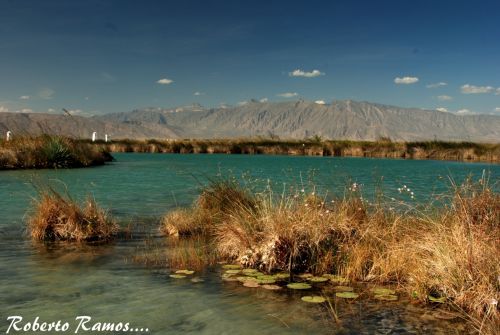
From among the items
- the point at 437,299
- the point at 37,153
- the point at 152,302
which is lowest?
the point at 152,302

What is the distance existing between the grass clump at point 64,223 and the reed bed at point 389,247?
2.62m

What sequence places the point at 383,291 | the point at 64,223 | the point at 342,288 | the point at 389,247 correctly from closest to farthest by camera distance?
the point at 383,291
the point at 342,288
the point at 389,247
the point at 64,223

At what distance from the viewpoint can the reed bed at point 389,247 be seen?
6344mm

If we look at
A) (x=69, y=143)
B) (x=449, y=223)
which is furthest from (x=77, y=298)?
(x=69, y=143)

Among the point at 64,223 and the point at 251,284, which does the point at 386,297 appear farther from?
the point at 64,223

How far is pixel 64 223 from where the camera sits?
10492 millimetres

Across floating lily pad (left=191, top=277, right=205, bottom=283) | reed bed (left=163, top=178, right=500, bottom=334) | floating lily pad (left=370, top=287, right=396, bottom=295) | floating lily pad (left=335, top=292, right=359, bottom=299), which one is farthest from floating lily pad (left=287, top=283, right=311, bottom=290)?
floating lily pad (left=191, top=277, right=205, bottom=283)

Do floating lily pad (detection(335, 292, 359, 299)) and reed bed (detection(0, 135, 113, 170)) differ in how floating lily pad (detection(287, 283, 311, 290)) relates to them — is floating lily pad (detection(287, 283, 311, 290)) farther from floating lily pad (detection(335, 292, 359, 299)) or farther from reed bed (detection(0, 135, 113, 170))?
reed bed (detection(0, 135, 113, 170))

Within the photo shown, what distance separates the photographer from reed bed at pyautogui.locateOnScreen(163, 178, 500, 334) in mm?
6344

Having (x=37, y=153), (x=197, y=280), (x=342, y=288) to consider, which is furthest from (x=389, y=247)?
(x=37, y=153)

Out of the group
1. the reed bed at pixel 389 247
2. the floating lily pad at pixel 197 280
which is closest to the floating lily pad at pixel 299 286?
the reed bed at pixel 389 247

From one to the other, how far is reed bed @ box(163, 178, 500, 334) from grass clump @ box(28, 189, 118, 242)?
8.59 ft

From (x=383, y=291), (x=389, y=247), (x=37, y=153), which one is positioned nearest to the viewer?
(x=383, y=291)

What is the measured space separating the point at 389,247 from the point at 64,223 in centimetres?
683
